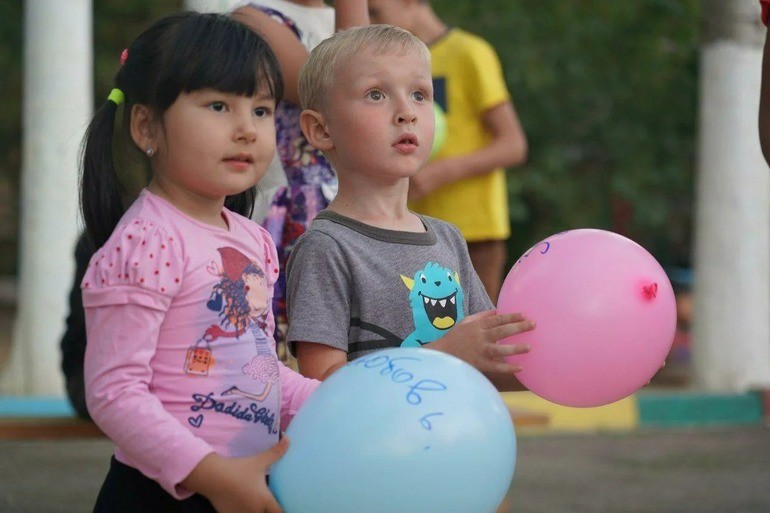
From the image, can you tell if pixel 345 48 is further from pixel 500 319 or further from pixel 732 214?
pixel 732 214

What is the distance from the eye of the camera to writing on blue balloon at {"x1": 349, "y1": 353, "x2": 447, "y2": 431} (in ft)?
7.41

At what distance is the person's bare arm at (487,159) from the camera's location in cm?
507

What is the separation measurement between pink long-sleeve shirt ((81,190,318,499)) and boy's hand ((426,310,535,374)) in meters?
0.34

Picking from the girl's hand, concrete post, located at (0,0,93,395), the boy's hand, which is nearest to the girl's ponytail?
the girl's hand

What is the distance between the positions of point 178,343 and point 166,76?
47 centimetres

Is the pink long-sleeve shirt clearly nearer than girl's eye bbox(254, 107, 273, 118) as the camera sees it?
Yes

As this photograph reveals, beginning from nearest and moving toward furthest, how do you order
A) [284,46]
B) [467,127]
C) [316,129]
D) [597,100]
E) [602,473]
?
[316,129]
[284,46]
[467,127]
[602,473]
[597,100]

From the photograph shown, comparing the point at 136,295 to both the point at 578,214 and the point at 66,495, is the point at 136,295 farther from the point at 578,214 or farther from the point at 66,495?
the point at 578,214

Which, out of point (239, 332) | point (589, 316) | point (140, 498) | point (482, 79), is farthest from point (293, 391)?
point (482, 79)

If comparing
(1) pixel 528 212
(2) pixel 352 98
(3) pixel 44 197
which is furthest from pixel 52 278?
(1) pixel 528 212

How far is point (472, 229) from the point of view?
5191mm

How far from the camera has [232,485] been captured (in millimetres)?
2250

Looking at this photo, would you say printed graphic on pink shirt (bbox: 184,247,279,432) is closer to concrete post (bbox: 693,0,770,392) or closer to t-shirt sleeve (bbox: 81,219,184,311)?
t-shirt sleeve (bbox: 81,219,184,311)

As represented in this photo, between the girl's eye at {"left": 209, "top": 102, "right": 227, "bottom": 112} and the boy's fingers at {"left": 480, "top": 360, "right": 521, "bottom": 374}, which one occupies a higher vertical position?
the girl's eye at {"left": 209, "top": 102, "right": 227, "bottom": 112}
